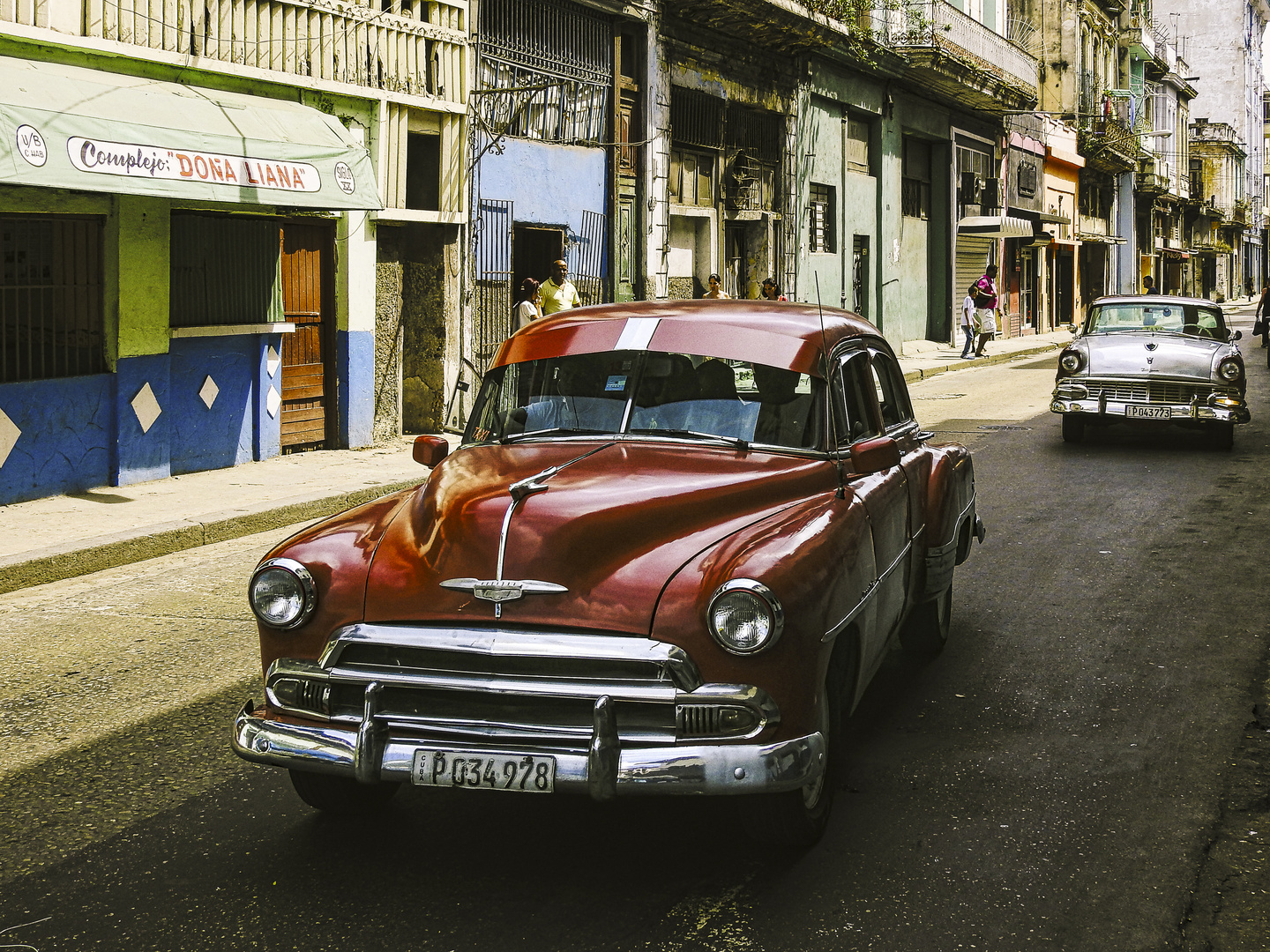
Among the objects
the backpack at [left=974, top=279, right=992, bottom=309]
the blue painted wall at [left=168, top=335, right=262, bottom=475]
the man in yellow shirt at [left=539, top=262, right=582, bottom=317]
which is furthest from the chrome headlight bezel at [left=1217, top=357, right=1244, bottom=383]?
the backpack at [left=974, top=279, right=992, bottom=309]

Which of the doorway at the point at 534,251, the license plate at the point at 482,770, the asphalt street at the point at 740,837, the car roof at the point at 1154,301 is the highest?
the doorway at the point at 534,251

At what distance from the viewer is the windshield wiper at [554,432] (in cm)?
470

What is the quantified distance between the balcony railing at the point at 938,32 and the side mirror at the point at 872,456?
77.9 ft

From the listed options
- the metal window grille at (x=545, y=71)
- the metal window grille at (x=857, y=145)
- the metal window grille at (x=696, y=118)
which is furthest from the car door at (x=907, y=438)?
the metal window grille at (x=857, y=145)

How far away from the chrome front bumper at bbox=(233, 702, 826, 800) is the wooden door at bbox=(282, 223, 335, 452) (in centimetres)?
1014

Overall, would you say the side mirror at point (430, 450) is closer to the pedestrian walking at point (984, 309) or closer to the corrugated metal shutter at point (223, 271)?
the corrugated metal shutter at point (223, 271)

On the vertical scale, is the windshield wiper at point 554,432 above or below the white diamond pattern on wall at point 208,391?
below

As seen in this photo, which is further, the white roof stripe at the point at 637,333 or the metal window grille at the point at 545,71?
the metal window grille at the point at 545,71

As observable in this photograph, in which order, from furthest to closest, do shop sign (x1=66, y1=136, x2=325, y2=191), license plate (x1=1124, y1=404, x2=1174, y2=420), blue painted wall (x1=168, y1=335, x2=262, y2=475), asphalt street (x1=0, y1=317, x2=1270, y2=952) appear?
license plate (x1=1124, y1=404, x2=1174, y2=420)
blue painted wall (x1=168, y1=335, x2=262, y2=475)
shop sign (x1=66, y1=136, x2=325, y2=191)
asphalt street (x1=0, y1=317, x2=1270, y2=952)

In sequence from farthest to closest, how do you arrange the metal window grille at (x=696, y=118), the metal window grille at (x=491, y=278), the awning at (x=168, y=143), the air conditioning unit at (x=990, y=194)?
the air conditioning unit at (x=990, y=194)
the metal window grille at (x=696, y=118)
the metal window grille at (x=491, y=278)
the awning at (x=168, y=143)

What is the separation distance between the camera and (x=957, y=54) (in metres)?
29.5

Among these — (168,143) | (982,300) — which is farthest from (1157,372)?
(982,300)

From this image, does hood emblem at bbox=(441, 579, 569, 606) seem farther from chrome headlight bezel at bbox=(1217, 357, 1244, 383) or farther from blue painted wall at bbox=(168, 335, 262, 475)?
chrome headlight bezel at bbox=(1217, 357, 1244, 383)

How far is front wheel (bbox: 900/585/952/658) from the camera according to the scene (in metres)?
5.98
